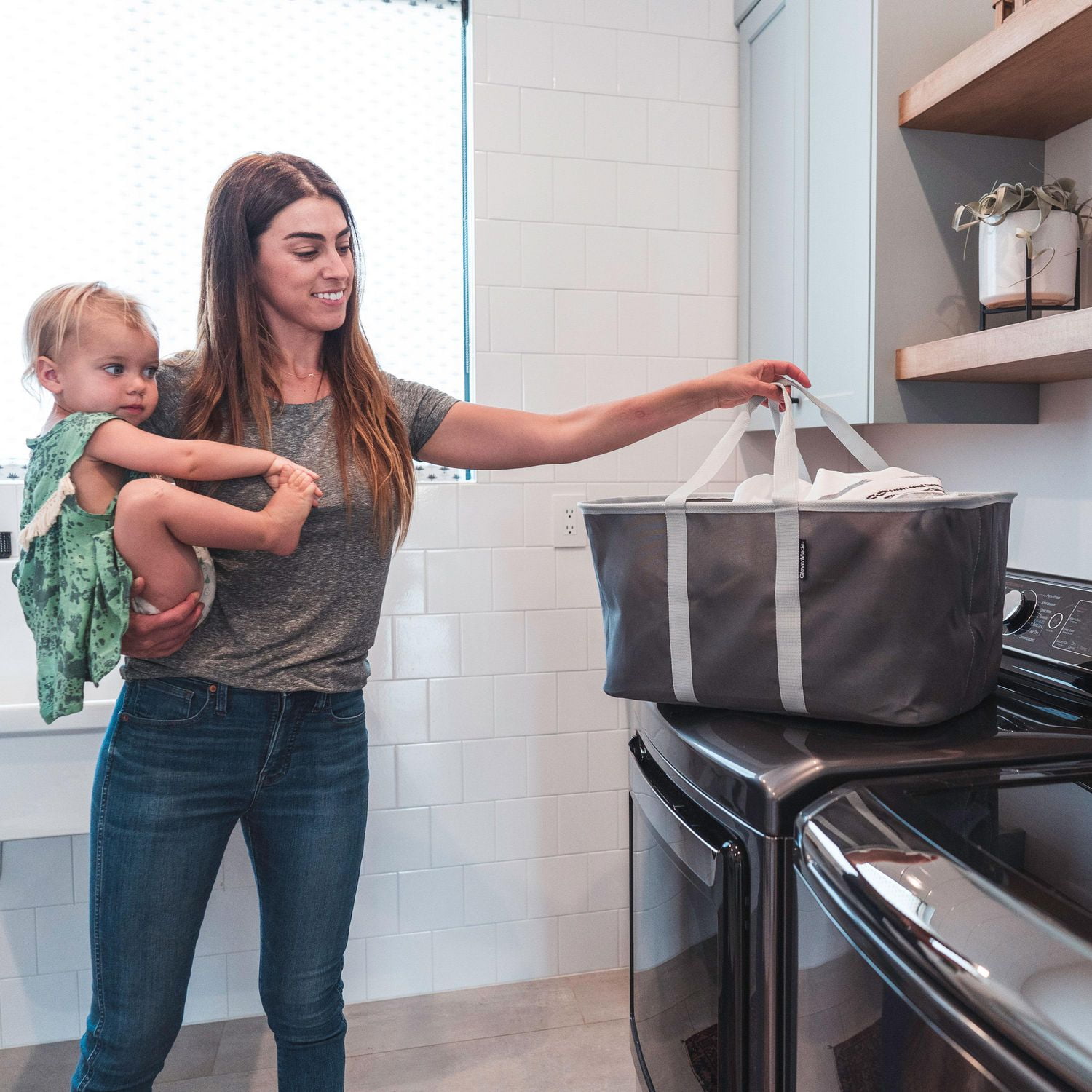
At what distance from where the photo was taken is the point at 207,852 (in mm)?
1248

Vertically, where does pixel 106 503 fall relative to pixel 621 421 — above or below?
below

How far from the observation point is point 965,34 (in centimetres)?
162

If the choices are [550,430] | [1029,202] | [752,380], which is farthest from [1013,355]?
[550,430]

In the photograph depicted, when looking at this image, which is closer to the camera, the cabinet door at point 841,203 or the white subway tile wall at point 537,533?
the cabinet door at point 841,203

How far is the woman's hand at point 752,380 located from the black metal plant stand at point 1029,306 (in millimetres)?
384

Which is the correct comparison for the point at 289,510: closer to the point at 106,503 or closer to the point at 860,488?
the point at 106,503

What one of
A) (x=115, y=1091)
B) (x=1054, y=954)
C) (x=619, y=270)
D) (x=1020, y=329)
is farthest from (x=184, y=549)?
(x=619, y=270)

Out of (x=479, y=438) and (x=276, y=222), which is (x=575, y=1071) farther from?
(x=276, y=222)

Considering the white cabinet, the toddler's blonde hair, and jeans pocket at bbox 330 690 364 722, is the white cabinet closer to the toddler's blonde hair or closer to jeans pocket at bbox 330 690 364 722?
jeans pocket at bbox 330 690 364 722

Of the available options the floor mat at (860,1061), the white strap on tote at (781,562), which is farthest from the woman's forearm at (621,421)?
the floor mat at (860,1061)

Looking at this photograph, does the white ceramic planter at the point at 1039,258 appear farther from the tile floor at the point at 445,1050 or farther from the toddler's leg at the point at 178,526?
the tile floor at the point at 445,1050

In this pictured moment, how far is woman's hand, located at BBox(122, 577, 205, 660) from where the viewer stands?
3.89ft

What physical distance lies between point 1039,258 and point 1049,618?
1.80 feet

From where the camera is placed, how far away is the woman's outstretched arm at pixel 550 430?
1456 mm
